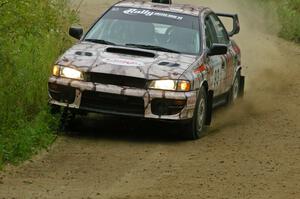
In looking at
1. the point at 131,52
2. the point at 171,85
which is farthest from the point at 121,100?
the point at 131,52

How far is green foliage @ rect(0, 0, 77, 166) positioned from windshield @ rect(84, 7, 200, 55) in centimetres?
80

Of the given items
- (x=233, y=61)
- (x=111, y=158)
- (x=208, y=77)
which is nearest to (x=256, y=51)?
(x=233, y=61)

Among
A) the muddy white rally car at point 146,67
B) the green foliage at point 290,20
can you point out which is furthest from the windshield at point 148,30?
the green foliage at point 290,20

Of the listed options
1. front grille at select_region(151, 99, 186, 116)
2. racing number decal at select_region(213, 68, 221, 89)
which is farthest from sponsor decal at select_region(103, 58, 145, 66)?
racing number decal at select_region(213, 68, 221, 89)

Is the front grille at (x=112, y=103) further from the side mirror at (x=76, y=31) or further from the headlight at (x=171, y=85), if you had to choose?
the side mirror at (x=76, y=31)

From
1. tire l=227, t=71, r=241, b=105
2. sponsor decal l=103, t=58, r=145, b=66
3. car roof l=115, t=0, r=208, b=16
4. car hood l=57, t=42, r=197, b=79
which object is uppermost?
car roof l=115, t=0, r=208, b=16

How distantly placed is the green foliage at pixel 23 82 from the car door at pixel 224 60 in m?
2.54

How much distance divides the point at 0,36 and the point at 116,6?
7.32 feet

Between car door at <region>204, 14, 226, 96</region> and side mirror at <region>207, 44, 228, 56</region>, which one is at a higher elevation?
side mirror at <region>207, 44, 228, 56</region>

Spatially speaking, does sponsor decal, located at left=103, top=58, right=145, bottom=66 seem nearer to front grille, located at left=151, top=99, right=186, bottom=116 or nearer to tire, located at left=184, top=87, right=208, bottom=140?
front grille, located at left=151, top=99, right=186, bottom=116

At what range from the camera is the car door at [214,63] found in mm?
12352

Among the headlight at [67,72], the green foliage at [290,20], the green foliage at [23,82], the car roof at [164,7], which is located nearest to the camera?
the green foliage at [23,82]

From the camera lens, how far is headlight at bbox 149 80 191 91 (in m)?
10.9

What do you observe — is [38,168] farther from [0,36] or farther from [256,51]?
[256,51]
